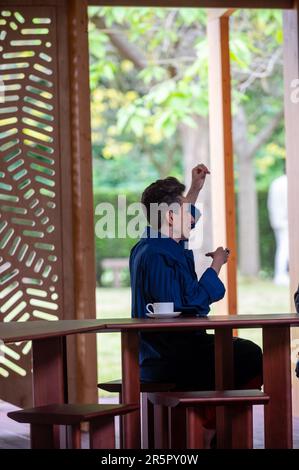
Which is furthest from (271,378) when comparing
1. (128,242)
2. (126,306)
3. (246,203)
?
(246,203)

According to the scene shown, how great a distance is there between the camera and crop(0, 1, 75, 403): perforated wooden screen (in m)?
5.89

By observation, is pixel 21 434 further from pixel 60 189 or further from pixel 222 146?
pixel 222 146

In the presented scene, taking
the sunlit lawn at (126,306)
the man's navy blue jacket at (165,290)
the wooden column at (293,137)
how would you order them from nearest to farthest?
the man's navy blue jacket at (165,290)
the wooden column at (293,137)
the sunlit lawn at (126,306)

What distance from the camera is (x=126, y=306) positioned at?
13281 millimetres

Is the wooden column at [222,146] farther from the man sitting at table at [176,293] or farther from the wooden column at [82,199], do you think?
the man sitting at table at [176,293]

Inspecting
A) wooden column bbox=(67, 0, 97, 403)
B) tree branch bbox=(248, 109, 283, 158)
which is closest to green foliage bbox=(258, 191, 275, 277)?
tree branch bbox=(248, 109, 283, 158)

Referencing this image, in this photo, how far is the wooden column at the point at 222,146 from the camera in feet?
22.0

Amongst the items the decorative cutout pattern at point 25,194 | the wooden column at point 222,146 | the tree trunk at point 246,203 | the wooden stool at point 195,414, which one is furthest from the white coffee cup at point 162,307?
the tree trunk at point 246,203

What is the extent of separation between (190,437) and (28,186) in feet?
7.91

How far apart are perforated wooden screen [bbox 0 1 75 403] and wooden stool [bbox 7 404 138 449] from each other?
2.04m

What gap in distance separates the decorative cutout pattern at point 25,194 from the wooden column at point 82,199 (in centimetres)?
11

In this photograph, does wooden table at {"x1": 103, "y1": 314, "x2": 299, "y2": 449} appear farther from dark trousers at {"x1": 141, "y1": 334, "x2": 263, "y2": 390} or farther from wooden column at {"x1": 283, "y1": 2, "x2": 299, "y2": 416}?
wooden column at {"x1": 283, "y1": 2, "x2": 299, "y2": 416}

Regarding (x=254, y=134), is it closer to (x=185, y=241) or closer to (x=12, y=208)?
(x=12, y=208)

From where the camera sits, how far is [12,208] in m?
5.89
